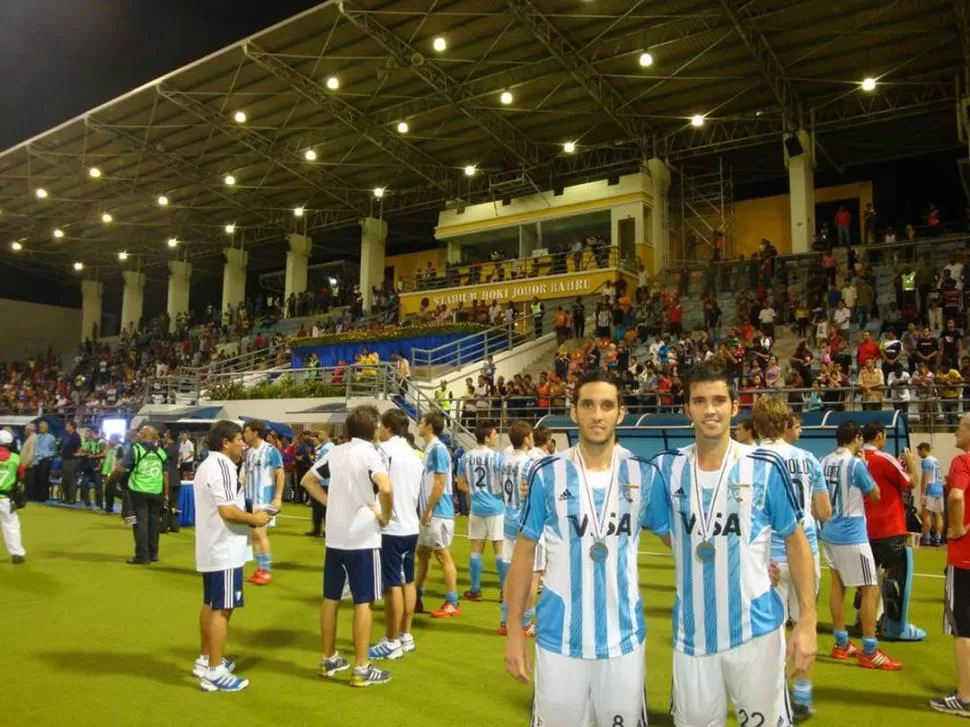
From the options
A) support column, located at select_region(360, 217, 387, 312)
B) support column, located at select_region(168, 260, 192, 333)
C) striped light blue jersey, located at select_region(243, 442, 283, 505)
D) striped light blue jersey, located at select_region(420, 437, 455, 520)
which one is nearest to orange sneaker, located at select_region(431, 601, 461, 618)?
striped light blue jersey, located at select_region(420, 437, 455, 520)

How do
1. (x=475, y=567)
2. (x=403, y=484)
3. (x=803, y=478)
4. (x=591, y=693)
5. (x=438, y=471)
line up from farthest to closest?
(x=475, y=567) → (x=438, y=471) → (x=403, y=484) → (x=803, y=478) → (x=591, y=693)

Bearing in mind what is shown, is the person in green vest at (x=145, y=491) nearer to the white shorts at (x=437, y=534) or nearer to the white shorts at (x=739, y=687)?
the white shorts at (x=437, y=534)

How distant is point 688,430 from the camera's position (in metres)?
14.9

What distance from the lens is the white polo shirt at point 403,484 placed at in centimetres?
646

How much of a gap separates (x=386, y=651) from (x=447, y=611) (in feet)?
5.03

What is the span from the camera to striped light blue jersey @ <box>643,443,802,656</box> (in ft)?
9.87

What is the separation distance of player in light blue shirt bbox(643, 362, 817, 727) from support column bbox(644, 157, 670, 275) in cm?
2692

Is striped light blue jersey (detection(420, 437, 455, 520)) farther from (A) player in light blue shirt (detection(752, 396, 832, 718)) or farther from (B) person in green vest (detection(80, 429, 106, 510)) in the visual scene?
(B) person in green vest (detection(80, 429, 106, 510))

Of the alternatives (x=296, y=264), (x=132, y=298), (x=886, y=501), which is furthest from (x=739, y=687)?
(x=132, y=298)

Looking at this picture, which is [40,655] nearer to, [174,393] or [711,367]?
[711,367]

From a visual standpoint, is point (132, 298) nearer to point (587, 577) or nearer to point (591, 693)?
point (587, 577)

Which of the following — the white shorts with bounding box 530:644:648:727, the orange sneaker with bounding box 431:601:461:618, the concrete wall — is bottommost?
the orange sneaker with bounding box 431:601:461:618

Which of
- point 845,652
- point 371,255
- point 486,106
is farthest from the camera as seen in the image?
point 371,255

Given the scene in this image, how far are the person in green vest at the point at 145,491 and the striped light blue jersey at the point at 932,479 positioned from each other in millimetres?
10717
